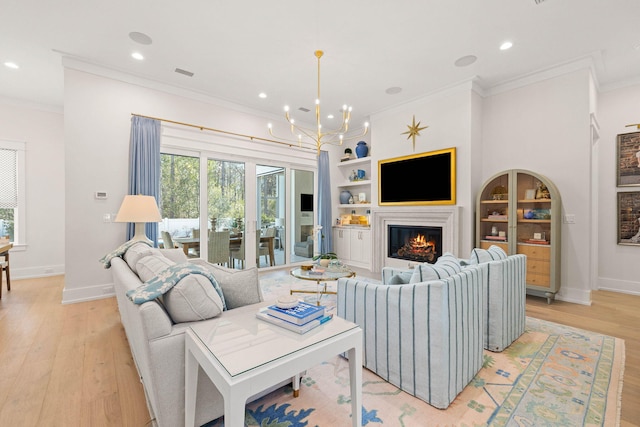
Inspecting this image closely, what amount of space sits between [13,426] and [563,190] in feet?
19.2

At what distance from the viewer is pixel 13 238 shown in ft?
16.8

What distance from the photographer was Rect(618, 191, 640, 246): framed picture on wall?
4105mm

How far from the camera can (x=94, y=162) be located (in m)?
3.91

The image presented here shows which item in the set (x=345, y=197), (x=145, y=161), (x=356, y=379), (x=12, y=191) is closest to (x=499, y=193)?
(x=345, y=197)

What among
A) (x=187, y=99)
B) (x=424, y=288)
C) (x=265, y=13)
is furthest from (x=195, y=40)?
(x=424, y=288)

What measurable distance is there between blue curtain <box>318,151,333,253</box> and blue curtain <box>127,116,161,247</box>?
3.26m

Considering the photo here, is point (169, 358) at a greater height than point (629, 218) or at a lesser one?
lesser

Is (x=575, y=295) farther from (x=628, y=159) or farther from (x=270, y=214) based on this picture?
(x=270, y=214)

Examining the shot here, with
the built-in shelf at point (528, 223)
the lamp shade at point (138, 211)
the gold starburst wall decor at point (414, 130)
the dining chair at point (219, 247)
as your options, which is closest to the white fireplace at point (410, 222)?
the built-in shelf at point (528, 223)

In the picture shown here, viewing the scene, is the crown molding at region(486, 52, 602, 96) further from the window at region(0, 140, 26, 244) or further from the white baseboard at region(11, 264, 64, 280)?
the white baseboard at region(11, 264, 64, 280)

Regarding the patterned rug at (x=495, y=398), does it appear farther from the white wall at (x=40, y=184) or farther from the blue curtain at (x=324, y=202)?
→ the white wall at (x=40, y=184)

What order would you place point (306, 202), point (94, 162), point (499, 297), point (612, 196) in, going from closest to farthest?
point (499, 297) → point (94, 162) → point (612, 196) → point (306, 202)

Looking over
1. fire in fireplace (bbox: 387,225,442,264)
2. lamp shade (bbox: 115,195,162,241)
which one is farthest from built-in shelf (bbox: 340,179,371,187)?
lamp shade (bbox: 115,195,162,241)

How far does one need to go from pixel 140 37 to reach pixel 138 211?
204 centimetres
